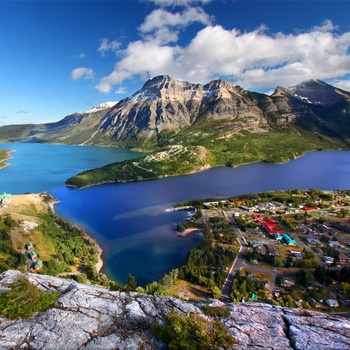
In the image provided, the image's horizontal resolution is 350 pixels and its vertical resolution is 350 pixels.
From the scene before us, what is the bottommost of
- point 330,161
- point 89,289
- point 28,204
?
point 330,161

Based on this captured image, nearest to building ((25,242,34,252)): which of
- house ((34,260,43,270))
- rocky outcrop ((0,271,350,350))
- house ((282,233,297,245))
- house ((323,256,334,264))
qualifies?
house ((34,260,43,270))

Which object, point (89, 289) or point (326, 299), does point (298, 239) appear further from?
point (89, 289)

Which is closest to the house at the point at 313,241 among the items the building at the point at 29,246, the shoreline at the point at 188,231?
the shoreline at the point at 188,231

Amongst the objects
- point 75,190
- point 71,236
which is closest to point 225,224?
point 71,236

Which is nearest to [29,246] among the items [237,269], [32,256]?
[32,256]

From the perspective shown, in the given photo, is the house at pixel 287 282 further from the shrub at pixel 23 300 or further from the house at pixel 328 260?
the shrub at pixel 23 300

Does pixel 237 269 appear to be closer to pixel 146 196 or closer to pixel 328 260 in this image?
pixel 328 260

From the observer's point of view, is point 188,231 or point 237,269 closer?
point 237,269
